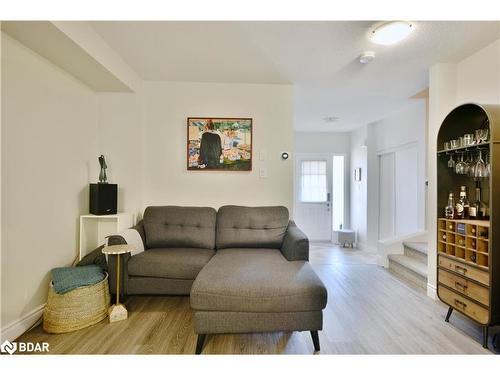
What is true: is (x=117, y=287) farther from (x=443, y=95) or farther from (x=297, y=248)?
(x=443, y=95)

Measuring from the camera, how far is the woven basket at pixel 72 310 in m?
1.95

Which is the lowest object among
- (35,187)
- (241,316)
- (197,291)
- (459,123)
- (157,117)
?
(241,316)

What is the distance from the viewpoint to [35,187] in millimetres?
2074

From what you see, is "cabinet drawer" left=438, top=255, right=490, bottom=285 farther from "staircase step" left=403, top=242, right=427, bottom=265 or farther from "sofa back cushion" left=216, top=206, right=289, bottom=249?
"sofa back cushion" left=216, top=206, right=289, bottom=249

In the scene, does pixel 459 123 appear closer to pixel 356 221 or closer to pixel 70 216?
pixel 356 221

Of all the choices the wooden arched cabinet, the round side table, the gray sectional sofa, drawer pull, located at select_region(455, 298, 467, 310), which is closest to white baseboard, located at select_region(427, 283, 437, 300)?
the wooden arched cabinet

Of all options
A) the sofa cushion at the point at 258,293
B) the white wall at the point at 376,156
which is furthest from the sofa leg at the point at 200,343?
the white wall at the point at 376,156

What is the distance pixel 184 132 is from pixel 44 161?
1.41 metres

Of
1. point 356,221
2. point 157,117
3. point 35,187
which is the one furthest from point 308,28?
point 356,221

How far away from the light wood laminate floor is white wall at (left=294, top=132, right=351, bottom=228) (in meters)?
3.12

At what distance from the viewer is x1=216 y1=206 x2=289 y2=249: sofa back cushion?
108 inches

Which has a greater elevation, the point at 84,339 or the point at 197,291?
the point at 197,291

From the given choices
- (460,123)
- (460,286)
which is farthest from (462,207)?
(460,123)
